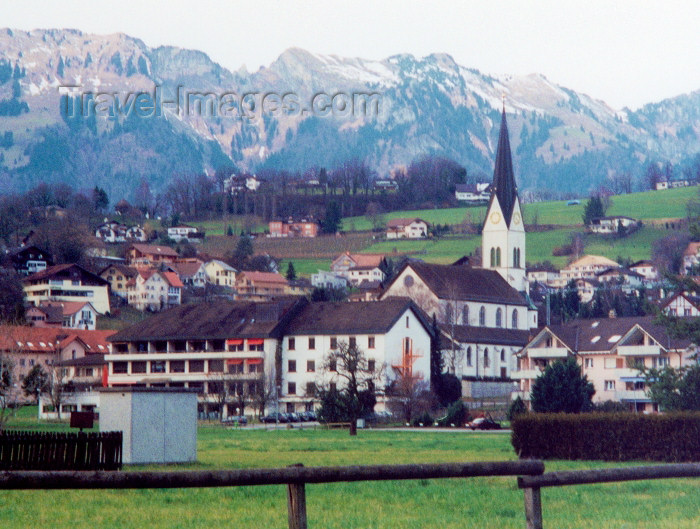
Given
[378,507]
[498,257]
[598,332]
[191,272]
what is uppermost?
[191,272]

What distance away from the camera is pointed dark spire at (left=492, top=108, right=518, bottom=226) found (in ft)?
441

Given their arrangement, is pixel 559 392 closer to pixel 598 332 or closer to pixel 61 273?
pixel 598 332

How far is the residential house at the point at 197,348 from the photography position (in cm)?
9769

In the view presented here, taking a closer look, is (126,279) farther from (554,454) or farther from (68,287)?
(554,454)

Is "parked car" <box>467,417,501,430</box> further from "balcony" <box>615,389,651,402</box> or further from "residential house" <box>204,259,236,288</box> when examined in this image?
"residential house" <box>204,259,236,288</box>

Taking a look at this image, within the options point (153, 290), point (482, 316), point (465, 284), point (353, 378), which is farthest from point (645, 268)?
point (353, 378)

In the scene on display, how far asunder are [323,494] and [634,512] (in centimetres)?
540

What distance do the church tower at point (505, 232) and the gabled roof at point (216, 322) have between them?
132ft

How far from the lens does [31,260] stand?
171250mm

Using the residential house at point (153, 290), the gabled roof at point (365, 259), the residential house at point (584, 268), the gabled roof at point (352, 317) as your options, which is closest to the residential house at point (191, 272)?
the residential house at point (153, 290)

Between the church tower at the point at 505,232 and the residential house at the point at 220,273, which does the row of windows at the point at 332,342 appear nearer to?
the church tower at the point at 505,232

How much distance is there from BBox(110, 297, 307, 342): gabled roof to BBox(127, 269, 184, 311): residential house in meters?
61.5

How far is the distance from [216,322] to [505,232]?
155 ft

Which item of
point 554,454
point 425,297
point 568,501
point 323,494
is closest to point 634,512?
point 568,501
